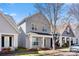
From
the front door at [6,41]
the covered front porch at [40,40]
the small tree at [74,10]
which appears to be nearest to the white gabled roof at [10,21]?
the front door at [6,41]

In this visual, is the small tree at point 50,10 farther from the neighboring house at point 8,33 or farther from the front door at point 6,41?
the front door at point 6,41

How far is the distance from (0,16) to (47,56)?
1.24 metres

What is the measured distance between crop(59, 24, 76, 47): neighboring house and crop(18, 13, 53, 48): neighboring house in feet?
0.77

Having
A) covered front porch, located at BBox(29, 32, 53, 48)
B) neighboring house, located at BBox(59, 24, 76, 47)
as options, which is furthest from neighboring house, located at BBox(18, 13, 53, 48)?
neighboring house, located at BBox(59, 24, 76, 47)

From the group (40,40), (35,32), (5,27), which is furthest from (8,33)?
(40,40)

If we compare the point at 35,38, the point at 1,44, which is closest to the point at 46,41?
the point at 35,38

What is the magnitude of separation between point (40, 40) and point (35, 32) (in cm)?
19

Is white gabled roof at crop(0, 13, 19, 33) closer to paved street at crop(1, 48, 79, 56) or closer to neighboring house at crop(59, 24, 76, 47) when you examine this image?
paved street at crop(1, 48, 79, 56)

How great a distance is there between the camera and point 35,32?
33.0 feet

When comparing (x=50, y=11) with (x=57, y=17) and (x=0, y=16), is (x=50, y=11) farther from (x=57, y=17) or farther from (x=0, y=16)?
(x=0, y=16)

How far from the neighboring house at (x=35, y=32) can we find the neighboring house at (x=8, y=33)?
11 cm

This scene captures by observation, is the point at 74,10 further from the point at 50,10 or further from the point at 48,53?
the point at 48,53

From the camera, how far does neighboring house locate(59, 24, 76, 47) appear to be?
9.91 meters

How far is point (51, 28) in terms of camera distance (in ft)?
32.7
